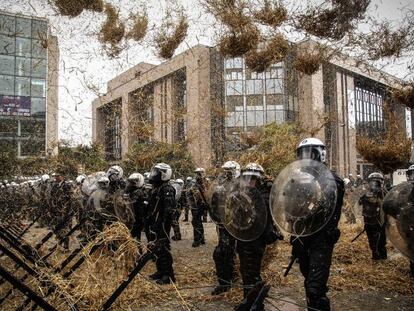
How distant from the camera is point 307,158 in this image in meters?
3.98

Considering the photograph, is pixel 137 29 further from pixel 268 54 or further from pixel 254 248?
pixel 254 248

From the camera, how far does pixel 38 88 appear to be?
112 feet

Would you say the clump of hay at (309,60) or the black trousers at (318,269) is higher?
the clump of hay at (309,60)

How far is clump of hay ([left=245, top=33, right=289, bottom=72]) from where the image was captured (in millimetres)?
7105

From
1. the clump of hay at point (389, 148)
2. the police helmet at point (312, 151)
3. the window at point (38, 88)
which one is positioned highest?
the window at point (38, 88)

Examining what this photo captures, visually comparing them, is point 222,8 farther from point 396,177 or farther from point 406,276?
point 396,177

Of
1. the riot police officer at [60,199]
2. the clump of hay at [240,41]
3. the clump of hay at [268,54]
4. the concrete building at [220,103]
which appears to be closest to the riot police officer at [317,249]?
the clump of hay at [240,41]

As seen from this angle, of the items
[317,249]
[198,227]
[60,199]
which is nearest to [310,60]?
[317,249]

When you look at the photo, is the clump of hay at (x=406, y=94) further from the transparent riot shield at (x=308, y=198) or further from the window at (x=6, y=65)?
the window at (x=6, y=65)

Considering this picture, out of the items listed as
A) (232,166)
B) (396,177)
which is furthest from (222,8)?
(396,177)

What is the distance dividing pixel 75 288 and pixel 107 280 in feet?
1.29

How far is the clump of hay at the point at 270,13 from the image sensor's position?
262 inches

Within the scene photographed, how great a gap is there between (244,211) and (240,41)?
3.01 m

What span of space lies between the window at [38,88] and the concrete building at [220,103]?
11545 millimetres
